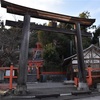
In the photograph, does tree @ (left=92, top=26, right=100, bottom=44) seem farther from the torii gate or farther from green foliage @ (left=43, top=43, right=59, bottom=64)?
the torii gate

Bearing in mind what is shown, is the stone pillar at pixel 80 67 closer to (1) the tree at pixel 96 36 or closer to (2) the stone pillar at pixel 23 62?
(2) the stone pillar at pixel 23 62

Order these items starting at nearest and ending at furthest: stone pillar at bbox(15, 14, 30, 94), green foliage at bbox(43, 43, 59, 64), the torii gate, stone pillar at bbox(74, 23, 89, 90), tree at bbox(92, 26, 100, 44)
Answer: stone pillar at bbox(15, 14, 30, 94) → the torii gate → stone pillar at bbox(74, 23, 89, 90) → green foliage at bbox(43, 43, 59, 64) → tree at bbox(92, 26, 100, 44)

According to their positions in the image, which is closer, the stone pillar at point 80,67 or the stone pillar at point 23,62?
the stone pillar at point 23,62

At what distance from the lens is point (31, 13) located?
33.8 feet

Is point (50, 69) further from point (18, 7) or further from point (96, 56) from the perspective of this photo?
point (18, 7)

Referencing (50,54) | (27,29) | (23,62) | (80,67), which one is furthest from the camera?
(50,54)

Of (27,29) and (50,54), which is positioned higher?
(27,29)

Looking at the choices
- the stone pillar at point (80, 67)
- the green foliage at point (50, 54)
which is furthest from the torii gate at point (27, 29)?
the green foliage at point (50, 54)

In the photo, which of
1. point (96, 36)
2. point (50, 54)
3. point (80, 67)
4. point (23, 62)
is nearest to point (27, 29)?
point (23, 62)

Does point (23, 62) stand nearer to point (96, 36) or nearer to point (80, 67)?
point (80, 67)

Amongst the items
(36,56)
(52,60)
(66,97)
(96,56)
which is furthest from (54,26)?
(36,56)

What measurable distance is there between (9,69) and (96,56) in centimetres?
1267

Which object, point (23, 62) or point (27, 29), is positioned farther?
point (27, 29)

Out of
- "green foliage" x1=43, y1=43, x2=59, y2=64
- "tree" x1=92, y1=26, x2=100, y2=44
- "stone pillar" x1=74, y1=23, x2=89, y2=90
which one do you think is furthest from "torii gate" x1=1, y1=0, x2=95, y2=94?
"tree" x1=92, y1=26, x2=100, y2=44
